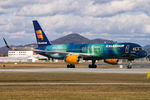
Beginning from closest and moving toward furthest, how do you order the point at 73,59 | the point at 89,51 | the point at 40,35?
the point at 73,59
the point at 89,51
the point at 40,35

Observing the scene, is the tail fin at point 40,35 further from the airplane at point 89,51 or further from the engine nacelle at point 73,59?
the engine nacelle at point 73,59

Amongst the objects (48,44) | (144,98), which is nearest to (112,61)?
(48,44)

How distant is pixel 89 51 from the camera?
78188mm

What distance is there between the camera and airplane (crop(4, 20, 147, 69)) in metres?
72.1

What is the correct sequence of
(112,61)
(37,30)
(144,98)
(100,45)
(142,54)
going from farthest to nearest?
(37,30) < (112,61) < (100,45) < (142,54) < (144,98)

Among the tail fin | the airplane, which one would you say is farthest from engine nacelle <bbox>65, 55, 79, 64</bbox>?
the tail fin

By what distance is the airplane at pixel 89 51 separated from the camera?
237 ft

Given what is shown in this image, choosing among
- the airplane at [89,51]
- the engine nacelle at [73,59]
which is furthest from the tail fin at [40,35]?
the engine nacelle at [73,59]

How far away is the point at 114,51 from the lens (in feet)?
242

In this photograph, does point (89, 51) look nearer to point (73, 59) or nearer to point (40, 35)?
point (73, 59)

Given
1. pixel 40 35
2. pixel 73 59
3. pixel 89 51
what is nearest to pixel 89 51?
pixel 89 51

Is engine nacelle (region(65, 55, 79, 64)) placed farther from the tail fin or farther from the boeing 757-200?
the tail fin

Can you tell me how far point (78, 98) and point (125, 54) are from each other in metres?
50.1

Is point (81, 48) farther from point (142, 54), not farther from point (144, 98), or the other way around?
point (144, 98)
